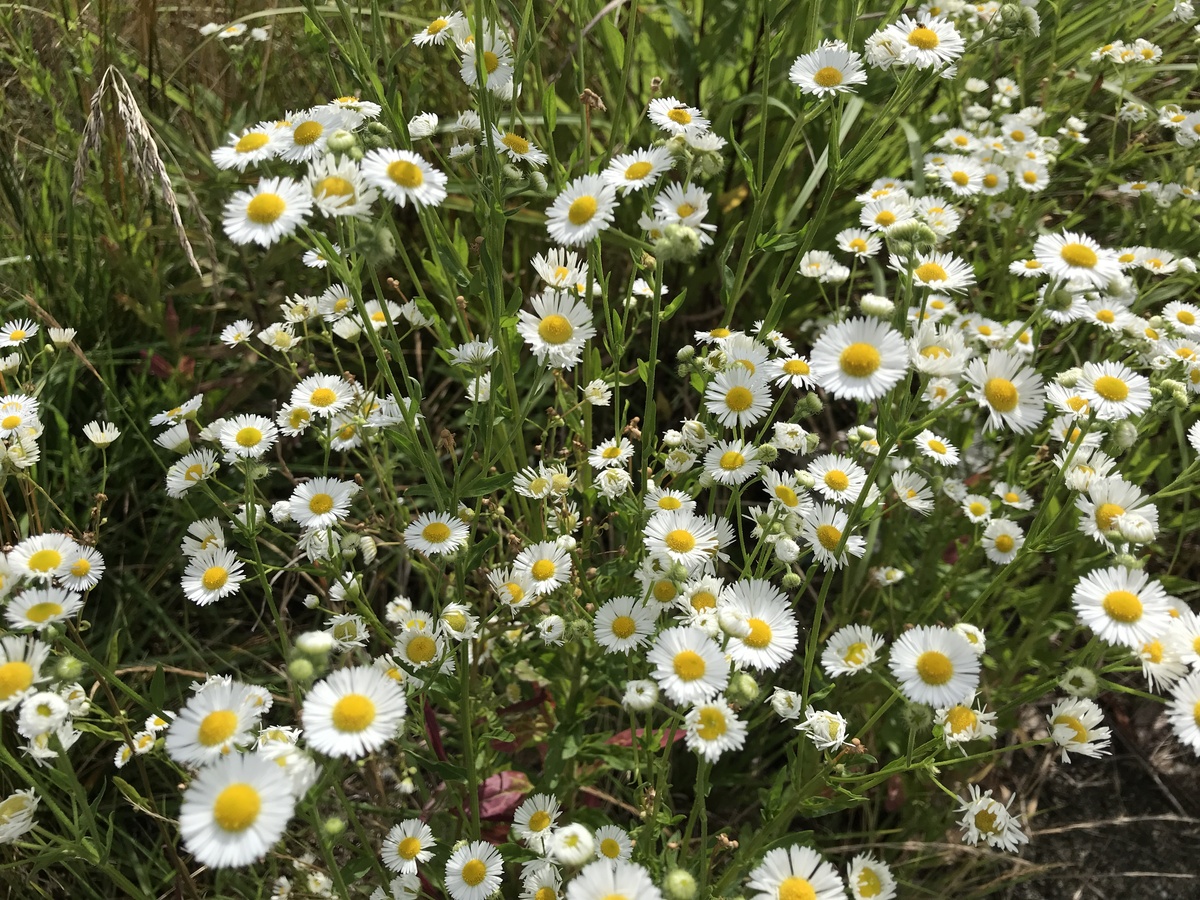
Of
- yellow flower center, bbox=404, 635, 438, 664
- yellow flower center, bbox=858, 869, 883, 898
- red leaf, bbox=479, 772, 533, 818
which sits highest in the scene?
yellow flower center, bbox=404, 635, 438, 664

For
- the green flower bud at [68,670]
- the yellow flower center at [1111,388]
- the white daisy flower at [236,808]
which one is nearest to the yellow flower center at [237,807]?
the white daisy flower at [236,808]

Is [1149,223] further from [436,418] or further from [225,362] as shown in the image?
[225,362]

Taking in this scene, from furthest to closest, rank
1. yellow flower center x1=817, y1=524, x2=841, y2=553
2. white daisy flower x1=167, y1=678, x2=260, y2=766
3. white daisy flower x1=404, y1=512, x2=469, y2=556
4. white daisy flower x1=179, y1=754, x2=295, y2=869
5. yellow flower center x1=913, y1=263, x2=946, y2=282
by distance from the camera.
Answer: yellow flower center x1=913, y1=263, x2=946, y2=282
yellow flower center x1=817, y1=524, x2=841, y2=553
white daisy flower x1=404, y1=512, x2=469, y2=556
white daisy flower x1=167, y1=678, x2=260, y2=766
white daisy flower x1=179, y1=754, x2=295, y2=869

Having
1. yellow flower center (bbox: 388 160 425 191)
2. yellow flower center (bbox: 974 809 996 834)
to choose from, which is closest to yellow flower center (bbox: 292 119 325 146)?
yellow flower center (bbox: 388 160 425 191)

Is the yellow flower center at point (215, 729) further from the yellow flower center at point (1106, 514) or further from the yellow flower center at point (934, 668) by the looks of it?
the yellow flower center at point (1106, 514)

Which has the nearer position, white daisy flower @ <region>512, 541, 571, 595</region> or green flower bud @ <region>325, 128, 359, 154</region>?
green flower bud @ <region>325, 128, 359, 154</region>

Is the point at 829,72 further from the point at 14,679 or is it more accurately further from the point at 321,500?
the point at 14,679

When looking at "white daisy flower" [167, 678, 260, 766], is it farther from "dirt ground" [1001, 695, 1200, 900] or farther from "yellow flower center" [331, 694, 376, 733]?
"dirt ground" [1001, 695, 1200, 900]
